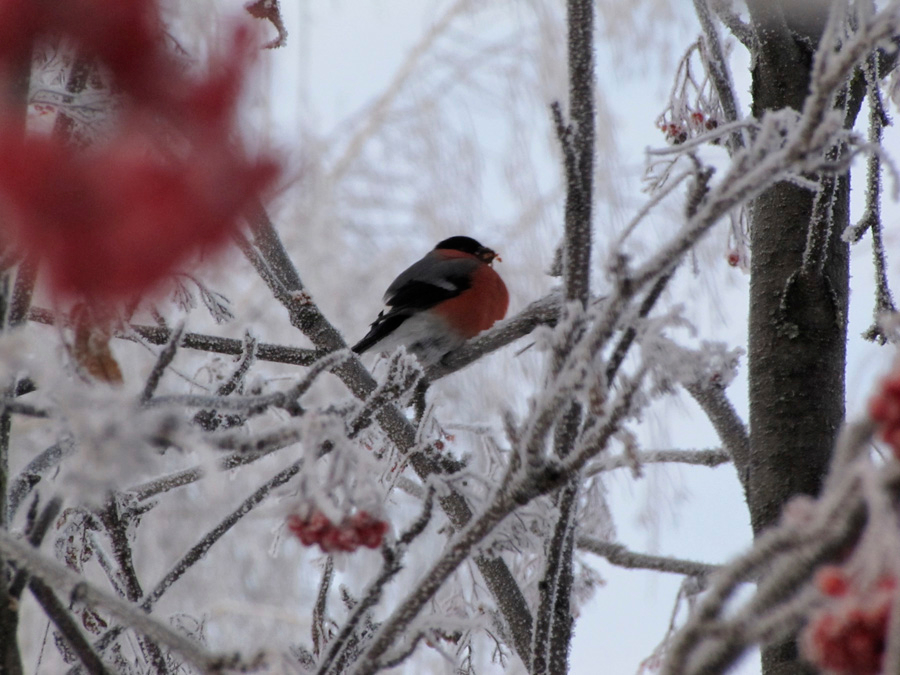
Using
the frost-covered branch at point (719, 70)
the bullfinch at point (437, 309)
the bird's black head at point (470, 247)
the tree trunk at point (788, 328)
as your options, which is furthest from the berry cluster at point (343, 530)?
the bird's black head at point (470, 247)

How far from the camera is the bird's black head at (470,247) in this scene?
3310 millimetres

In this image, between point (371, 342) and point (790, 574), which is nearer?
point (790, 574)

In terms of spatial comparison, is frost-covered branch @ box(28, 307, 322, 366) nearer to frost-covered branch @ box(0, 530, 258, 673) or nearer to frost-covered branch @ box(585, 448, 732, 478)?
frost-covered branch @ box(585, 448, 732, 478)

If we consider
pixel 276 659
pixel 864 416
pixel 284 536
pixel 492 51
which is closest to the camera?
pixel 864 416

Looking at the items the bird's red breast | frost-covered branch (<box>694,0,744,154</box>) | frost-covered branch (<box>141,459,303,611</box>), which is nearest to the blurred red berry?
frost-covered branch (<box>141,459,303,611</box>)

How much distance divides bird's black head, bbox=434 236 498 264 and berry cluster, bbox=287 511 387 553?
2.55m

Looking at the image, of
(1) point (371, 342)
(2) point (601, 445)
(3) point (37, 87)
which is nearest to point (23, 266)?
(3) point (37, 87)

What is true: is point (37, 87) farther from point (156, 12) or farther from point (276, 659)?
point (276, 659)

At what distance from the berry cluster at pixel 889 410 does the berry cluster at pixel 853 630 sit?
0.07 meters

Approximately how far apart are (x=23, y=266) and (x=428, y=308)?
2009mm

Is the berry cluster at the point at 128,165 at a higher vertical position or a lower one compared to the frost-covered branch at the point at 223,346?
higher

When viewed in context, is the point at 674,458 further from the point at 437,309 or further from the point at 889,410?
the point at 889,410

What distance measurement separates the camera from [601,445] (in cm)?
73

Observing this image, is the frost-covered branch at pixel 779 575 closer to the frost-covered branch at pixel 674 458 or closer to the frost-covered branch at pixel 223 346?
the frost-covered branch at pixel 223 346
